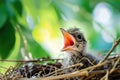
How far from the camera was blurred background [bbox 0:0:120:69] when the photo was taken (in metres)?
4.24

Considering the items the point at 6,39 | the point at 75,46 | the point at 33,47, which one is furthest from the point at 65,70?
the point at 33,47

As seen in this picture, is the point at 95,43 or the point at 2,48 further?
the point at 95,43

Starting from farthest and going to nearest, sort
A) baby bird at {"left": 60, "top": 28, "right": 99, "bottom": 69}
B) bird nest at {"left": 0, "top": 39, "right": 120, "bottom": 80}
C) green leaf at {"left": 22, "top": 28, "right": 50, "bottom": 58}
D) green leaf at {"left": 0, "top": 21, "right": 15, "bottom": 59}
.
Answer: green leaf at {"left": 22, "top": 28, "right": 50, "bottom": 58} → green leaf at {"left": 0, "top": 21, "right": 15, "bottom": 59} → baby bird at {"left": 60, "top": 28, "right": 99, "bottom": 69} → bird nest at {"left": 0, "top": 39, "right": 120, "bottom": 80}

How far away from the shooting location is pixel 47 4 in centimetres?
488

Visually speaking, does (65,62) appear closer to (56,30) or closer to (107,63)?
(107,63)

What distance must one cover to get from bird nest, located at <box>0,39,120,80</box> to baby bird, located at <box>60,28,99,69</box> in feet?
0.49

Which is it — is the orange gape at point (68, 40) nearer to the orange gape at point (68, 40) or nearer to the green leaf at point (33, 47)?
the orange gape at point (68, 40)

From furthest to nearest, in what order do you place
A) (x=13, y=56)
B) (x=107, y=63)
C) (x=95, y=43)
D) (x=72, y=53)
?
(x=95, y=43)
(x=13, y=56)
(x=72, y=53)
(x=107, y=63)

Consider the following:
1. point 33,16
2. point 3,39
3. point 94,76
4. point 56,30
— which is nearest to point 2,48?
point 3,39

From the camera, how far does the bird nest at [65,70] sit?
2.89m

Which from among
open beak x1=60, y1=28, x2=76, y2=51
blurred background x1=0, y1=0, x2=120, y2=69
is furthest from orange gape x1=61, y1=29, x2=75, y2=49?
blurred background x1=0, y1=0, x2=120, y2=69

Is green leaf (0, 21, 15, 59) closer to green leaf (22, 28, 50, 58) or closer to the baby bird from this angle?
green leaf (22, 28, 50, 58)

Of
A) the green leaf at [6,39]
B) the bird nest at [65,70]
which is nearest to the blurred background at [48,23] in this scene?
the green leaf at [6,39]

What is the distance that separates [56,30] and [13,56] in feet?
2.38
